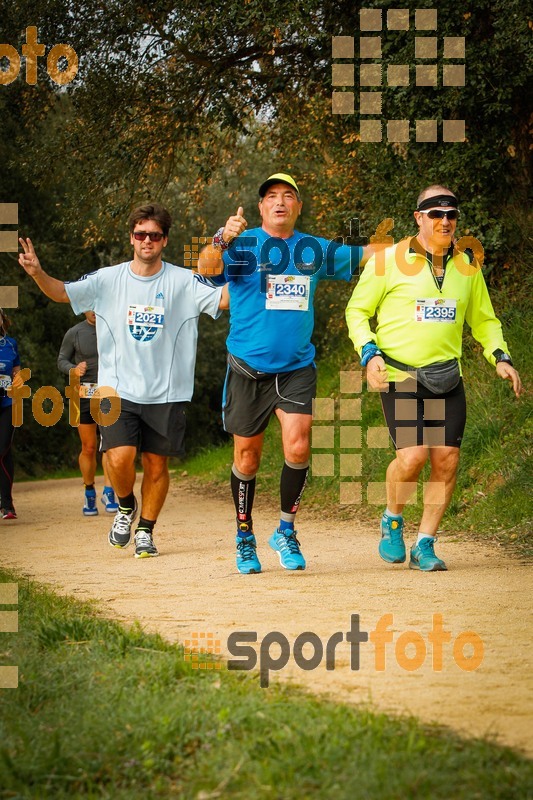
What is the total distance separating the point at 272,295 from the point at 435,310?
1.03 meters

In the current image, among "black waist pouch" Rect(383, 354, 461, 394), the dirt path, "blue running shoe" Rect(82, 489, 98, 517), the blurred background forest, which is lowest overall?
"blue running shoe" Rect(82, 489, 98, 517)

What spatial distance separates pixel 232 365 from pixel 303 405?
0.54 m

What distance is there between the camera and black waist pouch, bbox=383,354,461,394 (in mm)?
7211

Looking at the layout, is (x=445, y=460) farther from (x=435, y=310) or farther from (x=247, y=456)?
(x=247, y=456)

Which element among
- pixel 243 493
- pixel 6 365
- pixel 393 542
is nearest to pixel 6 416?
pixel 6 365

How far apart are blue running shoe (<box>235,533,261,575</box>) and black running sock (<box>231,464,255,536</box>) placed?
0.06 metres

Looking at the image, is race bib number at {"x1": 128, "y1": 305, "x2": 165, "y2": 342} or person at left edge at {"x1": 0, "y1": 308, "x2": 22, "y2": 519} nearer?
race bib number at {"x1": 128, "y1": 305, "x2": 165, "y2": 342}

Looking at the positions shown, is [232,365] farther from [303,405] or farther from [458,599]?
[458,599]

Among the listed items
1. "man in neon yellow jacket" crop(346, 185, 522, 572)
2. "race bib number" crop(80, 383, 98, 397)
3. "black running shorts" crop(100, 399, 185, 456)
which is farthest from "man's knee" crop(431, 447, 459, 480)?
"race bib number" crop(80, 383, 98, 397)

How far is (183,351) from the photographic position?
8359mm

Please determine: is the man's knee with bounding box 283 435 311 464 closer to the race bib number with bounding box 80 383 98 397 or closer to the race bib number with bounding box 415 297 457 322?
the race bib number with bounding box 415 297 457 322

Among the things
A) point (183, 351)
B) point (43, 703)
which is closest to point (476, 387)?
point (183, 351)

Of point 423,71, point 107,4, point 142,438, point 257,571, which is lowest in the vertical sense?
point 257,571

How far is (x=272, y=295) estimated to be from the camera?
7402 mm
